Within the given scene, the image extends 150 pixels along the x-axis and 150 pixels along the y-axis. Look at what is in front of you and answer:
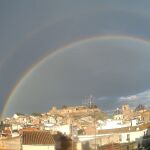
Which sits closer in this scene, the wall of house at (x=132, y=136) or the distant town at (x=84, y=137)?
the distant town at (x=84, y=137)

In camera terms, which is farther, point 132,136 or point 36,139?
point 132,136

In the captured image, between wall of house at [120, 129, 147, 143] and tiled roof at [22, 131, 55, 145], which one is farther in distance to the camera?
wall of house at [120, 129, 147, 143]

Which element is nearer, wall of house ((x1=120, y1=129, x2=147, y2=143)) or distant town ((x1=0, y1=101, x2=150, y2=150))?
distant town ((x1=0, y1=101, x2=150, y2=150))

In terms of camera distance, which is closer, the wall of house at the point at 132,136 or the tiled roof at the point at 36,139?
the tiled roof at the point at 36,139

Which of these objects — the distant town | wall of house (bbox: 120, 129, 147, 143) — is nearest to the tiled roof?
the distant town

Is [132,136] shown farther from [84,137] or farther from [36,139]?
[36,139]

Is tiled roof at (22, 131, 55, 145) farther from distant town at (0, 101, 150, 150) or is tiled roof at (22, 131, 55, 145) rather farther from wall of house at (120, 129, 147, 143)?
wall of house at (120, 129, 147, 143)

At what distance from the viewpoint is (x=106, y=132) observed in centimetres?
6544

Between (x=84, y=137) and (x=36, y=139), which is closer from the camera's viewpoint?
(x=36, y=139)

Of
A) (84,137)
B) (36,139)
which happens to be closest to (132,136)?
(84,137)

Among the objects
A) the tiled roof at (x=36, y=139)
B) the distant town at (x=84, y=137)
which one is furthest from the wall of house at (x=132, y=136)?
the tiled roof at (x=36, y=139)

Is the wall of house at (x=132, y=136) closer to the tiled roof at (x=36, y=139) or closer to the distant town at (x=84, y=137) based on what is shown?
the distant town at (x=84, y=137)

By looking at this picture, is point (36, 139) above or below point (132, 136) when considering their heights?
below

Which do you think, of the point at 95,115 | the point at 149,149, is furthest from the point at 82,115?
the point at 149,149
